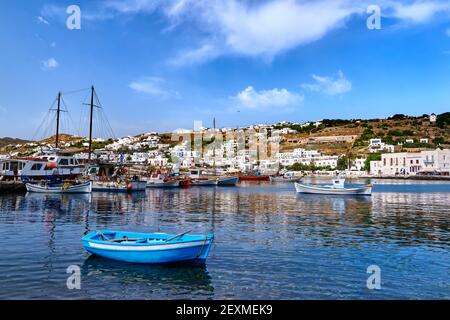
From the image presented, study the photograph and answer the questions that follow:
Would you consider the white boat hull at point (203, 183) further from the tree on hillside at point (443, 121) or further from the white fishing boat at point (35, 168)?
the tree on hillside at point (443, 121)

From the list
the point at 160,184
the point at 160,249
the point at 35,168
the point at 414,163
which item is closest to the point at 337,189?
the point at 160,184

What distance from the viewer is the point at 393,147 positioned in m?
158

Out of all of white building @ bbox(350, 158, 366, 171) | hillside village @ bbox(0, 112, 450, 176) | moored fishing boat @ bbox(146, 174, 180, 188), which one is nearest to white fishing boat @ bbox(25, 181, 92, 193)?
moored fishing boat @ bbox(146, 174, 180, 188)

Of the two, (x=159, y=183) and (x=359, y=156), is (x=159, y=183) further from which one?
(x=359, y=156)

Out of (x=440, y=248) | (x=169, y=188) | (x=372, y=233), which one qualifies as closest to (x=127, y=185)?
(x=169, y=188)

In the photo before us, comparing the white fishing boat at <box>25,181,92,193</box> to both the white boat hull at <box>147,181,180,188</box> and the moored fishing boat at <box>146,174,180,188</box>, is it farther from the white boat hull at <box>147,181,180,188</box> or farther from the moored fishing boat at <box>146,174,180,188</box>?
the moored fishing boat at <box>146,174,180,188</box>

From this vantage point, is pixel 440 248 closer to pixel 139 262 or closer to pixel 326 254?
pixel 326 254

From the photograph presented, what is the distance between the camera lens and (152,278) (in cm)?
1412

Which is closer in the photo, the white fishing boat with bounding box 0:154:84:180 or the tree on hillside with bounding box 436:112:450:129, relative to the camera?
the white fishing boat with bounding box 0:154:84:180

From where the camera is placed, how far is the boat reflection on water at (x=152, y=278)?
12750 mm

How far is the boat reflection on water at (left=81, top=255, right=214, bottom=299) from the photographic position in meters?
12.8

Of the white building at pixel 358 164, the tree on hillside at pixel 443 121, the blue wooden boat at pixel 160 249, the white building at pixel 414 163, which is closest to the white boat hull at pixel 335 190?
the blue wooden boat at pixel 160 249

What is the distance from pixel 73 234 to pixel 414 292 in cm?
1788
